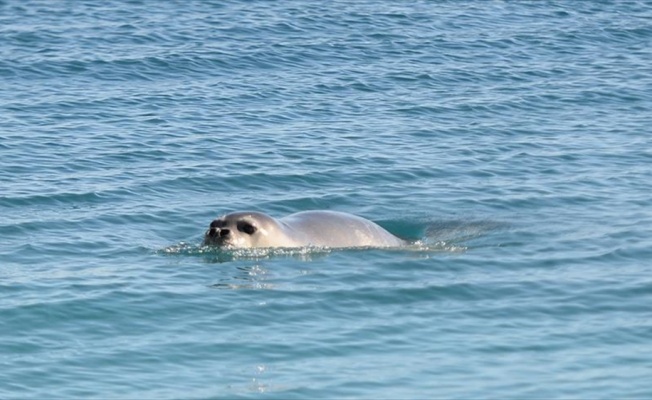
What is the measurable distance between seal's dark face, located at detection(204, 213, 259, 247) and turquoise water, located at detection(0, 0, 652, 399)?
198 mm

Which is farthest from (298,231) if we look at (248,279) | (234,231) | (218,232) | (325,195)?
(325,195)

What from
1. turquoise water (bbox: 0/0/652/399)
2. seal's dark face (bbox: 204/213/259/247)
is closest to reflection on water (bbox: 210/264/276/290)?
turquoise water (bbox: 0/0/652/399)

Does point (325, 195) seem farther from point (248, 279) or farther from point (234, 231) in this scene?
point (248, 279)

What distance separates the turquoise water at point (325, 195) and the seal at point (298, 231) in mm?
217

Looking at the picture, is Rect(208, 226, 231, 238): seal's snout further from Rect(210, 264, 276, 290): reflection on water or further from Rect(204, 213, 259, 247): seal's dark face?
Rect(210, 264, 276, 290): reflection on water

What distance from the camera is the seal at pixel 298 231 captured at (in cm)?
1628

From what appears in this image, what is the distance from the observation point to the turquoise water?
1305 cm

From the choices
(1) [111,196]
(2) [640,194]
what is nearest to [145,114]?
(1) [111,196]

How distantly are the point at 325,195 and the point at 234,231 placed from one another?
12.7 ft

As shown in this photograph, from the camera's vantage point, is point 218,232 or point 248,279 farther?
point 218,232

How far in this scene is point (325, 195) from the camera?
19969 mm

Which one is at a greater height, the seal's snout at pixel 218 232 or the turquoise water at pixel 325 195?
the seal's snout at pixel 218 232

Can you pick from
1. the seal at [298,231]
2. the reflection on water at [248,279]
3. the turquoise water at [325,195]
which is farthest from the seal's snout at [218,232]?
the reflection on water at [248,279]

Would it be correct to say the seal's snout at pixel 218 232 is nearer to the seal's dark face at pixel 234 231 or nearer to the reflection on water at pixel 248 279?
the seal's dark face at pixel 234 231
